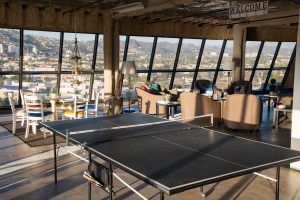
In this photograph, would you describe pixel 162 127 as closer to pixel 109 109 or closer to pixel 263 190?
pixel 263 190

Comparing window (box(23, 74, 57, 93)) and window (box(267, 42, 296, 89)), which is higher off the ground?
window (box(267, 42, 296, 89))

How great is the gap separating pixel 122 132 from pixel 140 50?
9.35m

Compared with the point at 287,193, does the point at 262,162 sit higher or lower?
higher

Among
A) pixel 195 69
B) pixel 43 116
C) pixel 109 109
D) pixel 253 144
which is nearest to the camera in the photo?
pixel 253 144

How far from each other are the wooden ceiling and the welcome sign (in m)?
0.65

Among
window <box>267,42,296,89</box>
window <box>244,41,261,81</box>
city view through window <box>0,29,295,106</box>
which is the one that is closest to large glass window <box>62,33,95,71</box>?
city view through window <box>0,29,295,106</box>

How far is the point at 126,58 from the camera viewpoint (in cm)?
1286

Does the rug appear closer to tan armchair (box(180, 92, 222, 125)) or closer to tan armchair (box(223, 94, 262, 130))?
tan armchair (box(180, 92, 222, 125))

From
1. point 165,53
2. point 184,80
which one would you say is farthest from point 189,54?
point 165,53

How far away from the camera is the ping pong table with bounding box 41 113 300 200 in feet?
7.92

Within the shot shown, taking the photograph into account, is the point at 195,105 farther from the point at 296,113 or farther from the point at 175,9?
the point at 175,9

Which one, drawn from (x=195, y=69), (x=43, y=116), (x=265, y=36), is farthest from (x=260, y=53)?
(x=43, y=116)

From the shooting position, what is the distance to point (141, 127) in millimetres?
4195

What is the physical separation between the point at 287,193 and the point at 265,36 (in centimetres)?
1184
